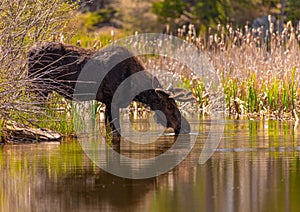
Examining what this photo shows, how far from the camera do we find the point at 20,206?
293 inches

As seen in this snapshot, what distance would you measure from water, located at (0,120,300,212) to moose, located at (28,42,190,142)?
1674mm

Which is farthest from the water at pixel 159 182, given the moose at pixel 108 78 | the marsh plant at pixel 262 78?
the marsh plant at pixel 262 78

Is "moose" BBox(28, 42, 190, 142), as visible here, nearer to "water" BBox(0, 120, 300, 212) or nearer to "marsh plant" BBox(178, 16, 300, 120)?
"water" BBox(0, 120, 300, 212)

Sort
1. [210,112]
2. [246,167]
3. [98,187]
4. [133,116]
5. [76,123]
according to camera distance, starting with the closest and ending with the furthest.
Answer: [98,187]
[246,167]
[76,123]
[133,116]
[210,112]

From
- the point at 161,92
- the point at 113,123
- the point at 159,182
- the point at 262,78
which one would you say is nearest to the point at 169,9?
the point at 262,78

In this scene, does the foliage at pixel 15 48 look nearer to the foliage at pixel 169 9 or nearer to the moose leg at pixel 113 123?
the moose leg at pixel 113 123

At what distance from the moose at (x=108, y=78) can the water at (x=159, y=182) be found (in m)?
1.67

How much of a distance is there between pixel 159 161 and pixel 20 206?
3.27 meters

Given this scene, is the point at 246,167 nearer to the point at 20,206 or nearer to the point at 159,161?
the point at 159,161

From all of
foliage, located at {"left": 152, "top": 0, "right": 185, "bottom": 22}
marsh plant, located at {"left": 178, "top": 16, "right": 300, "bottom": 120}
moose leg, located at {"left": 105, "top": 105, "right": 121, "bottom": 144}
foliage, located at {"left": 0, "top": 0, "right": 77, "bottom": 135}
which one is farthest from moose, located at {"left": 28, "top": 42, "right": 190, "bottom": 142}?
foliage, located at {"left": 152, "top": 0, "right": 185, "bottom": 22}

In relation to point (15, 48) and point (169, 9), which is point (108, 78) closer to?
point (15, 48)

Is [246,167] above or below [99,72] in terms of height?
below

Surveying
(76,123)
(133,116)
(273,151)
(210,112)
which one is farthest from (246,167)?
(210,112)

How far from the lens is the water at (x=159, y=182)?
24.3 feet
